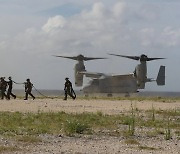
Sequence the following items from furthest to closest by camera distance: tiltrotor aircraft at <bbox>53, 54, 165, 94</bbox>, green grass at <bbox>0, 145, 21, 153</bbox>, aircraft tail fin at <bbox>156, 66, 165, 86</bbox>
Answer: aircraft tail fin at <bbox>156, 66, 165, 86</bbox> → tiltrotor aircraft at <bbox>53, 54, 165, 94</bbox> → green grass at <bbox>0, 145, 21, 153</bbox>

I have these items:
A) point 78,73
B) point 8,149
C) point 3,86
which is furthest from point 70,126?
point 78,73

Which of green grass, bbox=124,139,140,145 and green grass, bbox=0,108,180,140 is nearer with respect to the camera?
green grass, bbox=124,139,140,145

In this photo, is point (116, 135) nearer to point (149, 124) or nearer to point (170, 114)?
point (149, 124)

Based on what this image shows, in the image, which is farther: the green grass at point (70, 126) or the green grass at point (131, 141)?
the green grass at point (70, 126)

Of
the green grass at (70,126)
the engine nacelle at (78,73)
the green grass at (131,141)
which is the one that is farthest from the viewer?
the engine nacelle at (78,73)

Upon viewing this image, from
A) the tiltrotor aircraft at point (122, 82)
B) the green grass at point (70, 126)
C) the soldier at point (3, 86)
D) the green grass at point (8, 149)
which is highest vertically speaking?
the tiltrotor aircraft at point (122, 82)

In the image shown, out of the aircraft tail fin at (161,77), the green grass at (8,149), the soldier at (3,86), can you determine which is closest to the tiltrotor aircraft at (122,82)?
the aircraft tail fin at (161,77)

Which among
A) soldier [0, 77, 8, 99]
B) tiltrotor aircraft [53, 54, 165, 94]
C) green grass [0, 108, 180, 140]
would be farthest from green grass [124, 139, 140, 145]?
tiltrotor aircraft [53, 54, 165, 94]

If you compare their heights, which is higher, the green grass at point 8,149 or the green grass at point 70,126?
the green grass at point 70,126

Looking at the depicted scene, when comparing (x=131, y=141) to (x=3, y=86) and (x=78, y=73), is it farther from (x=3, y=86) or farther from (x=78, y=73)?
(x=78, y=73)

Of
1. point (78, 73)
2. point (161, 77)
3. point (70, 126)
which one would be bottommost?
point (70, 126)

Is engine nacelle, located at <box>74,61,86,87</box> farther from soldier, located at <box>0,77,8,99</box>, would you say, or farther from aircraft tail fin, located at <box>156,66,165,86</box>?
soldier, located at <box>0,77,8,99</box>

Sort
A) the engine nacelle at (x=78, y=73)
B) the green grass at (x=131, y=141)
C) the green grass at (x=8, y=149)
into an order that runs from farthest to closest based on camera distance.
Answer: the engine nacelle at (x=78, y=73) → the green grass at (x=131, y=141) → the green grass at (x=8, y=149)

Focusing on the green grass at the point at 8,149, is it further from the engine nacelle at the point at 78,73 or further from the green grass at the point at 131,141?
the engine nacelle at the point at 78,73
